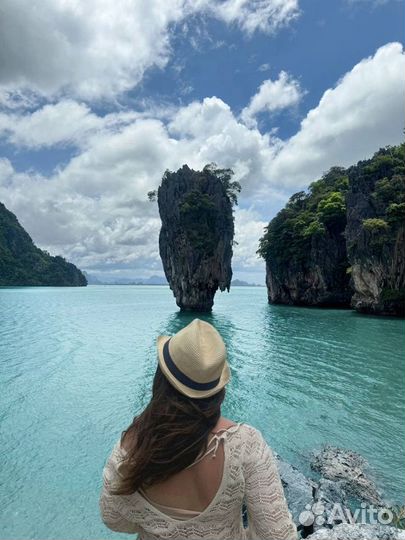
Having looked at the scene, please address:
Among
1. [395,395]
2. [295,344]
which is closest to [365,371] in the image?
[395,395]

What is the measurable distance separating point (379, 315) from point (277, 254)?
1796 centimetres

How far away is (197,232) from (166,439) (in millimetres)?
36372

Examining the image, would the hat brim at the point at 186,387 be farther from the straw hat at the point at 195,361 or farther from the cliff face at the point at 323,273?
the cliff face at the point at 323,273

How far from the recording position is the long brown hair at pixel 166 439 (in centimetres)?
129

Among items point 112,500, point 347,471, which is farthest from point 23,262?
→ point 112,500

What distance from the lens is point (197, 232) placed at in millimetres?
37312

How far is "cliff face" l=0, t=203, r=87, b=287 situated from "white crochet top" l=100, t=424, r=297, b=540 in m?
131

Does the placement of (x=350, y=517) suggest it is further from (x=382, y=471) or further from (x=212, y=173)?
(x=212, y=173)

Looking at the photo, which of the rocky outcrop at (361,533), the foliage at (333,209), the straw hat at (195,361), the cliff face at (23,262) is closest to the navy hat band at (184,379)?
the straw hat at (195,361)

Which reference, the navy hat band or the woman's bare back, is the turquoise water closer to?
the woman's bare back

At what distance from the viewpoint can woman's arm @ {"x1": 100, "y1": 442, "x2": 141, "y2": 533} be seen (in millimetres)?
1372

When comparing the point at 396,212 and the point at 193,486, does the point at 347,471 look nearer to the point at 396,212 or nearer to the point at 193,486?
the point at 193,486

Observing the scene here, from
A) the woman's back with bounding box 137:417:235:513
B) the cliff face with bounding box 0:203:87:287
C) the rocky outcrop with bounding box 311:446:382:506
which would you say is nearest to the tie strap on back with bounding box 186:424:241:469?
the woman's back with bounding box 137:417:235:513

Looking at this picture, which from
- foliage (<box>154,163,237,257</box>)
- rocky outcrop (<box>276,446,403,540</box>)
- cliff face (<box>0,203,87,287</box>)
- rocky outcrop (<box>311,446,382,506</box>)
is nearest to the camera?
rocky outcrop (<box>276,446,403,540</box>)
